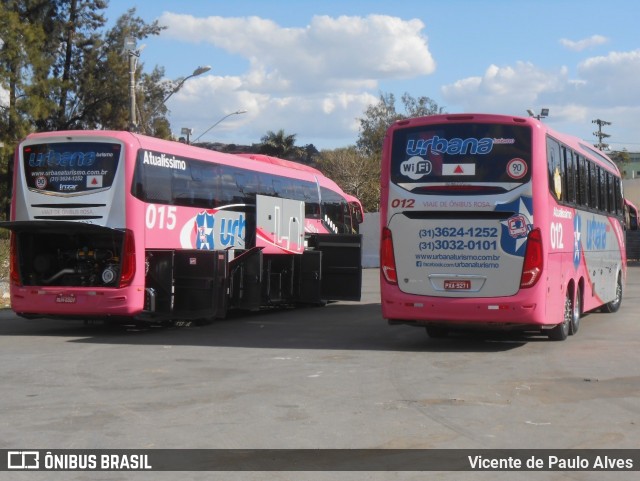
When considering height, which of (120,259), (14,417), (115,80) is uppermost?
(115,80)

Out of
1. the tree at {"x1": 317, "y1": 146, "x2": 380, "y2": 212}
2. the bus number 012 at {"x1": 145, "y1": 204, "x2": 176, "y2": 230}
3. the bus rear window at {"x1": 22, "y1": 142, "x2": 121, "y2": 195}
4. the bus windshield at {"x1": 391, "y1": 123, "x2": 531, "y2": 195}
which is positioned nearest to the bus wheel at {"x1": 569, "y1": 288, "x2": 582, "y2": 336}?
the bus windshield at {"x1": 391, "y1": 123, "x2": 531, "y2": 195}

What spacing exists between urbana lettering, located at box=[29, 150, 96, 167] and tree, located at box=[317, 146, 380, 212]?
46793 millimetres

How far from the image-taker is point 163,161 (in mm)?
17531

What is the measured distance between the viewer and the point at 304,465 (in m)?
7.37

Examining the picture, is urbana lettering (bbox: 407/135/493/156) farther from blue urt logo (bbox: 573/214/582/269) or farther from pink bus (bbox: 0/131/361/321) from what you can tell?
pink bus (bbox: 0/131/361/321)

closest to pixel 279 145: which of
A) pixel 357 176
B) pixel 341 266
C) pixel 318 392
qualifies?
pixel 357 176

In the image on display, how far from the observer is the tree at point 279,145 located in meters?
72.8

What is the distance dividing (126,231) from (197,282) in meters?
2.20

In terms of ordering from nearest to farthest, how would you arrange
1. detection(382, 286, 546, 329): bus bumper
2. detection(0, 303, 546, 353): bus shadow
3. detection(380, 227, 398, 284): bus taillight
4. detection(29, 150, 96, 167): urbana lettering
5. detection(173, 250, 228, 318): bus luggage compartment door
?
detection(382, 286, 546, 329): bus bumper
detection(380, 227, 398, 284): bus taillight
detection(0, 303, 546, 353): bus shadow
detection(29, 150, 96, 167): urbana lettering
detection(173, 250, 228, 318): bus luggage compartment door

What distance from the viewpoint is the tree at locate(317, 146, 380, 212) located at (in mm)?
64062

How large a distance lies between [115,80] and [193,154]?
89.2 feet
